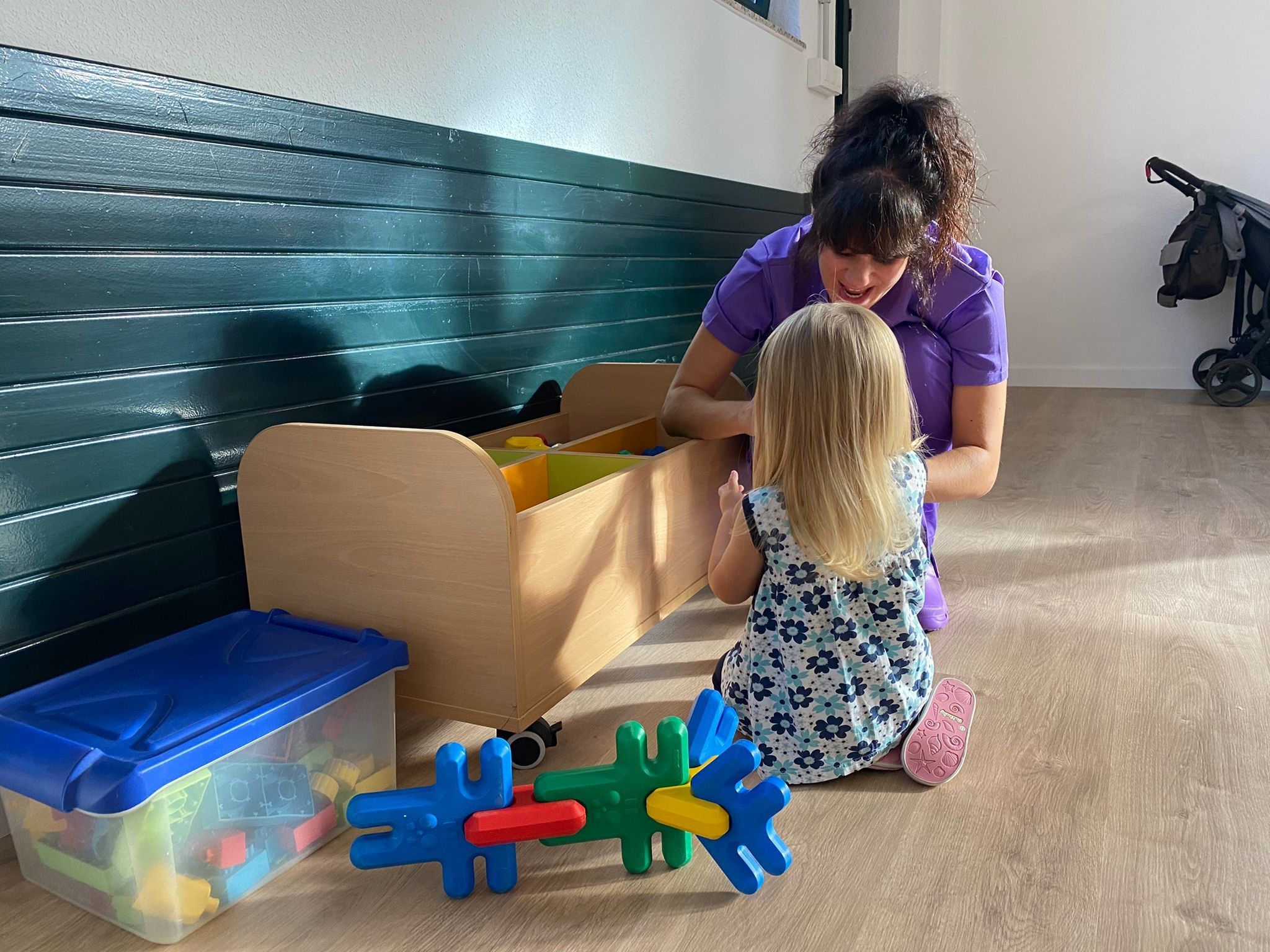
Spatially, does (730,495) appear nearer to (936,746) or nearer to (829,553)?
(829,553)

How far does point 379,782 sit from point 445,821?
0.75 ft

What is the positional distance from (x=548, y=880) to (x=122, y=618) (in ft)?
2.20

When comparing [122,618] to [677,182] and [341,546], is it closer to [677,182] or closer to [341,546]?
[341,546]

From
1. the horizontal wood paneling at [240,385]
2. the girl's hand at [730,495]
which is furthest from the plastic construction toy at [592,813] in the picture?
the horizontal wood paneling at [240,385]

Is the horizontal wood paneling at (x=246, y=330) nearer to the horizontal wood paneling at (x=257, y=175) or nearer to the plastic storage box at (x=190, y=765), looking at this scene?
the horizontal wood paneling at (x=257, y=175)

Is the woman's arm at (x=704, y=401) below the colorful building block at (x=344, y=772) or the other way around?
the other way around

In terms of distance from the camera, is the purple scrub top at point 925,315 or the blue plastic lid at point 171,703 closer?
the blue plastic lid at point 171,703

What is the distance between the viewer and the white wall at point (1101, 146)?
4383 millimetres

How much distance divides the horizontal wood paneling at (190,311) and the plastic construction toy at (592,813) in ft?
1.68

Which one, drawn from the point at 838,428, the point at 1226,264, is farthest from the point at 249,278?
the point at 1226,264

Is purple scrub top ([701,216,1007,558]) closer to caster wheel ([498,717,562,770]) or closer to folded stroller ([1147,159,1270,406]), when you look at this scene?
caster wheel ([498,717,562,770])

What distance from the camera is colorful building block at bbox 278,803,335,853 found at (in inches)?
44.0

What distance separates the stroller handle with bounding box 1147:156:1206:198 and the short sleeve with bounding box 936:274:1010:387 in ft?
9.96

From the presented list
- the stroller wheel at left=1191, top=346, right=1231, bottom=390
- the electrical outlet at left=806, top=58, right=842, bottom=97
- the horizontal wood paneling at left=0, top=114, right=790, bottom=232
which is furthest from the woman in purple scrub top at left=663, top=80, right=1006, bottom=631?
the stroller wheel at left=1191, top=346, right=1231, bottom=390
